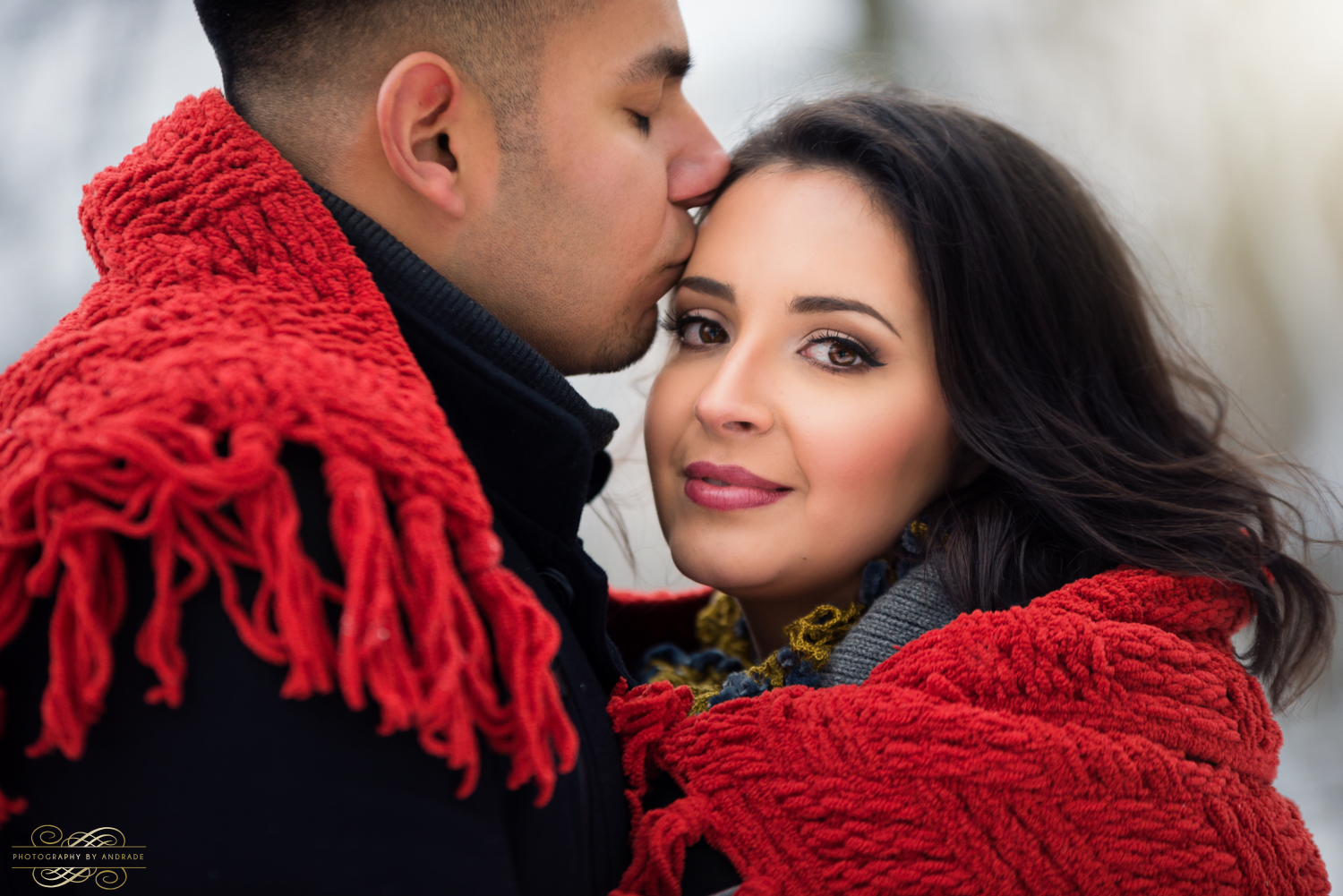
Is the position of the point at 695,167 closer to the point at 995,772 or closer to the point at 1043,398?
the point at 1043,398

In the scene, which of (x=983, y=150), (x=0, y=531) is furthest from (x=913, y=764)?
(x=983, y=150)

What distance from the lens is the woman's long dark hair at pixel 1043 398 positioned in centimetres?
156

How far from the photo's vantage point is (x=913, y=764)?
3.88 ft

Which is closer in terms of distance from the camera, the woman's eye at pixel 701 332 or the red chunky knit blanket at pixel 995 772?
the red chunky knit blanket at pixel 995 772

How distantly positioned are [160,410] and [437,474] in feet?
0.87

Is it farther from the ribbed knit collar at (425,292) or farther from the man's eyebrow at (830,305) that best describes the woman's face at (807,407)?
the ribbed knit collar at (425,292)

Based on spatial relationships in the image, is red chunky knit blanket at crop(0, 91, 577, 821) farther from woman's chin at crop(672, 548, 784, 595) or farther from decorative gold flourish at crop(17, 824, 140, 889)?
woman's chin at crop(672, 548, 784, 595)

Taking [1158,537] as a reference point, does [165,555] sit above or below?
above

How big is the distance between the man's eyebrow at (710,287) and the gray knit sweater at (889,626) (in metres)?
0.58

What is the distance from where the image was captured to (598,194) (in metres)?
1.61

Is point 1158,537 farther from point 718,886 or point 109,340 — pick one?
point 109,340

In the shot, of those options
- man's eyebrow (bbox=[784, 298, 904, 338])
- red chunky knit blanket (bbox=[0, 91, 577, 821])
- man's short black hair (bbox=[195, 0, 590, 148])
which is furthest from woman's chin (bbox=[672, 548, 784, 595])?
man's short black hair (bbox=[195, 0, 590, 148])

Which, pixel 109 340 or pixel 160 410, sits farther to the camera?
pixel 109 340

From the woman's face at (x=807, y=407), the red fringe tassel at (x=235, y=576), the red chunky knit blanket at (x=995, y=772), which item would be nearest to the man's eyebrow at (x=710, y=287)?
the woman's face at (x=807, y=407)
